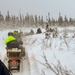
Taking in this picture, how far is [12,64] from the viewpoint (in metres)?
Answer: 13.8

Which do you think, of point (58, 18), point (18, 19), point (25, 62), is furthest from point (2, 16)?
point (25, 62)

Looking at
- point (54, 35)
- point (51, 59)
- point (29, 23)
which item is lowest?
point (29, 23)

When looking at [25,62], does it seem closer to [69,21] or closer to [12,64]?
[12,64]

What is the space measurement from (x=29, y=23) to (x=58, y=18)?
33.8 feet

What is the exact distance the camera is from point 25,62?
629 inches

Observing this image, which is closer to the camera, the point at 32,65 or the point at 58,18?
the point at 32,65

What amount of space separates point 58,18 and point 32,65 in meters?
77.7

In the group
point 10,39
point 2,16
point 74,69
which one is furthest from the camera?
point 2,16

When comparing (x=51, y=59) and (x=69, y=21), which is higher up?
(x=51, y=59)

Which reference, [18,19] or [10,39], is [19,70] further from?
[18,19]

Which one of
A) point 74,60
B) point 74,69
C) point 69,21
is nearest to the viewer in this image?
point 74,69

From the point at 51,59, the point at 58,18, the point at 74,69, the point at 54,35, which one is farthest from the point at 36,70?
the point at 58,18

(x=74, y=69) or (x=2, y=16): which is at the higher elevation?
(x=74, y=69)

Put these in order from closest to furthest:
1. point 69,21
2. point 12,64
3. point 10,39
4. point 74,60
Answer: point 74,60
point 12,64
point 10,39
point 69,21
